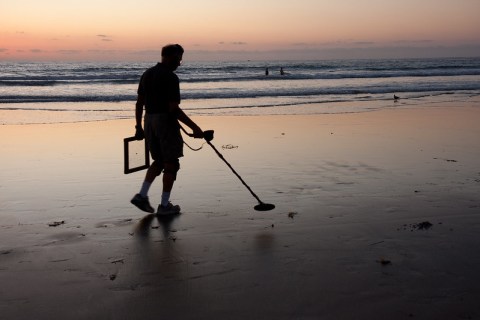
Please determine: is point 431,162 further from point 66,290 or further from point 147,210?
point 66,290

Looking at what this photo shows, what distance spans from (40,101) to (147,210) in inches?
651

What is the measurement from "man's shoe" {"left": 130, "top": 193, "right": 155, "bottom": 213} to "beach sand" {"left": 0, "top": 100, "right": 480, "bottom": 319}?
0.09 m

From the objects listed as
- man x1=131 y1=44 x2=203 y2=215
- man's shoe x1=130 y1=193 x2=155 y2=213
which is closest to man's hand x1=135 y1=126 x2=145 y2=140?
man x1=131 y1=44 x2=203 y2=215

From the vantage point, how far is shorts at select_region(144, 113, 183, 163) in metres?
5.57

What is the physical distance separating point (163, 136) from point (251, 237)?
144cm

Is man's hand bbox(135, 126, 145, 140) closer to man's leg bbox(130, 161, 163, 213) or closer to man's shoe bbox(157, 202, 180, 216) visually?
man's leg bbox(130, 161, 163, 213)

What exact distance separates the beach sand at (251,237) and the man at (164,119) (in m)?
0.29

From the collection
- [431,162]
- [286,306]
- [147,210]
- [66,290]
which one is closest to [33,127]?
[147,210]

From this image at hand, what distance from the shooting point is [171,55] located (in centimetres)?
550

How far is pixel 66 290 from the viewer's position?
12.2 ft

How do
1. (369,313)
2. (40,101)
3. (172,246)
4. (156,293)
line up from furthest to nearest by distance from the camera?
(40,101), (172,246), (156,293), (369,313)

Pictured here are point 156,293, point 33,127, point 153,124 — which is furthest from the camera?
point 33,127

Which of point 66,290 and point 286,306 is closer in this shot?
point 286,306

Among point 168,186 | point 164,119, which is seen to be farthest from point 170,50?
point 168,186
